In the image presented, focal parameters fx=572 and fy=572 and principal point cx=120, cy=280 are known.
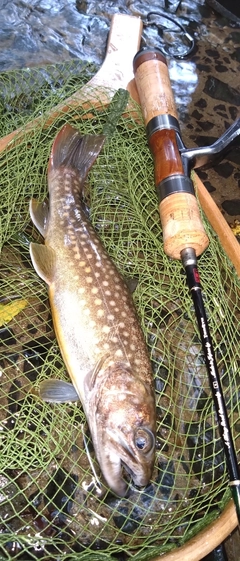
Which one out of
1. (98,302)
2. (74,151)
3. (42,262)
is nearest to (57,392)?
(98,302)

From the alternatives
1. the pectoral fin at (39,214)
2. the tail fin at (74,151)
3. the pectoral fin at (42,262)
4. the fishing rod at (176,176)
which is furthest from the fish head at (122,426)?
the tail fin at (74,151)

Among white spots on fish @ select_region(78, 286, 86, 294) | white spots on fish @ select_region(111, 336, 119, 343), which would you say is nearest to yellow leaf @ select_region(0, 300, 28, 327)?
white spots on fish @ select_region(78, 286, 86, 294)

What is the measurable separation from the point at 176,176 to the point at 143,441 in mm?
1396

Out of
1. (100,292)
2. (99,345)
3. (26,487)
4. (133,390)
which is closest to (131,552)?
(26,487)

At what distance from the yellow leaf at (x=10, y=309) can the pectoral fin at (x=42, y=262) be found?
0.35 meters

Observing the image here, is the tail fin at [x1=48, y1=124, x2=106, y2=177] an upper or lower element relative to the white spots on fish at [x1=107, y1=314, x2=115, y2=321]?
upper

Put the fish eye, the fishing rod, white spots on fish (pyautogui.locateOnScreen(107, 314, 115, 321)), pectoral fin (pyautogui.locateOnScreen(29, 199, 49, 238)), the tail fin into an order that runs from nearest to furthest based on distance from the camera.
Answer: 1. the fish eye
2. the fishing rod
3. white spots on fish (pyautogui.locateOnScreen(107, 314, 115, 321))
4. pectoral fin (pyautogui.locateOnScreen(29, 199, 49, 238))
5. the tail fin

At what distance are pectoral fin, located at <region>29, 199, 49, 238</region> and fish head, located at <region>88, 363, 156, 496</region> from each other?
3.07 feet

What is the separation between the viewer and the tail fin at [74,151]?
130 inches

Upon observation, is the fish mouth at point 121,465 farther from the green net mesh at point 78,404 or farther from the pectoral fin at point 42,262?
the pectoral fin at point 42,262

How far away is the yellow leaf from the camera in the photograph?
3180 mm

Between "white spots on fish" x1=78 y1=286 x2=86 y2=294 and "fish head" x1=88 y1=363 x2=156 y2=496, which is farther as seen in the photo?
"white spots on fish" x1=78 y1=286 x2=86 y2=294

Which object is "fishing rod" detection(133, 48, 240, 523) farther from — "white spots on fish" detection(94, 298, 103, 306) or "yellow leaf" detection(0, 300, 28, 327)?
Result: "yellow leaf" detection(0, 300, 28, 327)

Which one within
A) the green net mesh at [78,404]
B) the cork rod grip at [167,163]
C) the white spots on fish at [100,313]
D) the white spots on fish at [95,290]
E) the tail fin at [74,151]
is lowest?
the green net mesh at [78,404]
